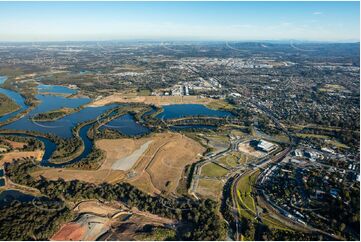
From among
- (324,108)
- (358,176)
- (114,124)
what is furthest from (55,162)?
(324,108)

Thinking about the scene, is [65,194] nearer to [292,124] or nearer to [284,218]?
[284,218]

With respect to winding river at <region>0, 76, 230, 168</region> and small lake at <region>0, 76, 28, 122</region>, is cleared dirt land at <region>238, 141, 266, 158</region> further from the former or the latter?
small lake at <region>0, 76, 28, 122</region>

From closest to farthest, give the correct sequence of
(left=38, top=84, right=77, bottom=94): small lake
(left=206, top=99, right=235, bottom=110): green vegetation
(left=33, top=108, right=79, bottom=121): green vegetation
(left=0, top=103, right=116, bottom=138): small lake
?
1. (left=0, top=103, right=116, bottom=138): small lake
2. (left=33, top=108, right=79, bottom=121): green vegetation
3. (left=206, top=99, right=235, bottom=110): green vegetation
4. (left=38, top=84, right=77, bottom=94): small lake

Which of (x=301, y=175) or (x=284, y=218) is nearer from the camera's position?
(x=284, y=218)

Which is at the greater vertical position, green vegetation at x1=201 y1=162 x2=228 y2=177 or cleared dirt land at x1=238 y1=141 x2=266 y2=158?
cleared dirt land at x1=238 y1=141 x2=266 y2=158

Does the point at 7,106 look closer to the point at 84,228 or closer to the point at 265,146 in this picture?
the point at 84,228

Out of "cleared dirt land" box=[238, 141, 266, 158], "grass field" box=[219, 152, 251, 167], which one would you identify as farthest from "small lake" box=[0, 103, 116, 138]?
"cleared dirt land" box=[238, 141, 266, 158]

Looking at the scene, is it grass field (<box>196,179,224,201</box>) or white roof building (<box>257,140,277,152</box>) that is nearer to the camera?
grass field (<box>196,179,224,201</box>)
